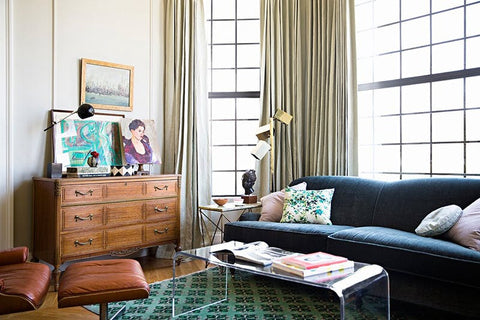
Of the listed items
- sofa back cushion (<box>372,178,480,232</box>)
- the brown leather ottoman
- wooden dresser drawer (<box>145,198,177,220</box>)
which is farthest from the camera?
wooden dresser drawer (<box>145,198,177,220</box>)

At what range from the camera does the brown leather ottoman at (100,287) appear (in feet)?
7.01

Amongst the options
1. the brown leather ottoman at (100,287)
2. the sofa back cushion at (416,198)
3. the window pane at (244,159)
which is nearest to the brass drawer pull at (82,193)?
the brown leather ottoman at (100,287)

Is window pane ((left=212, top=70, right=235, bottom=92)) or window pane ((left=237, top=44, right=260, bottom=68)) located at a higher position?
window pane ((left=237, top=44, right=260, bottom=68))

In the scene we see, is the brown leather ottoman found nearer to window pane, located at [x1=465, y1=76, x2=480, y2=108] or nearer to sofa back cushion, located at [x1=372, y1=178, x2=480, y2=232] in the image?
sofa back cushion, located at [x1=372, y1=178, x2=480, y2=232]

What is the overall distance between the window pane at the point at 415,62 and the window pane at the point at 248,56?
5.55ft

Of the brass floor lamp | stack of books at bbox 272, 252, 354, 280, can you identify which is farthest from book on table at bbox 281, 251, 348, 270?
the brass floor lamp

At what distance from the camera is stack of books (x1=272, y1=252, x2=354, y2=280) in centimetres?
221

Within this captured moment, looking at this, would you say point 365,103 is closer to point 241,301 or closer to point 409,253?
point 409,253

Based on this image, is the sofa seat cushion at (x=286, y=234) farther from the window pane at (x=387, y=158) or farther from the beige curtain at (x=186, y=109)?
the window pane at (x=387, y=158)

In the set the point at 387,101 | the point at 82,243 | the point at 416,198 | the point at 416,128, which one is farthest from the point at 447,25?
the point at 82,243

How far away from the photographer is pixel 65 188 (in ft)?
11.3

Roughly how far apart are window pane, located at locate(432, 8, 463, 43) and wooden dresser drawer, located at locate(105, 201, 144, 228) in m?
3.32

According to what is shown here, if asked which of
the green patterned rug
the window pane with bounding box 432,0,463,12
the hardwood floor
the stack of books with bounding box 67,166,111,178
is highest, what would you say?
the window pane with bounding box 432,0,463,12

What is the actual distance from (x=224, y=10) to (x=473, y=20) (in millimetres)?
2713
